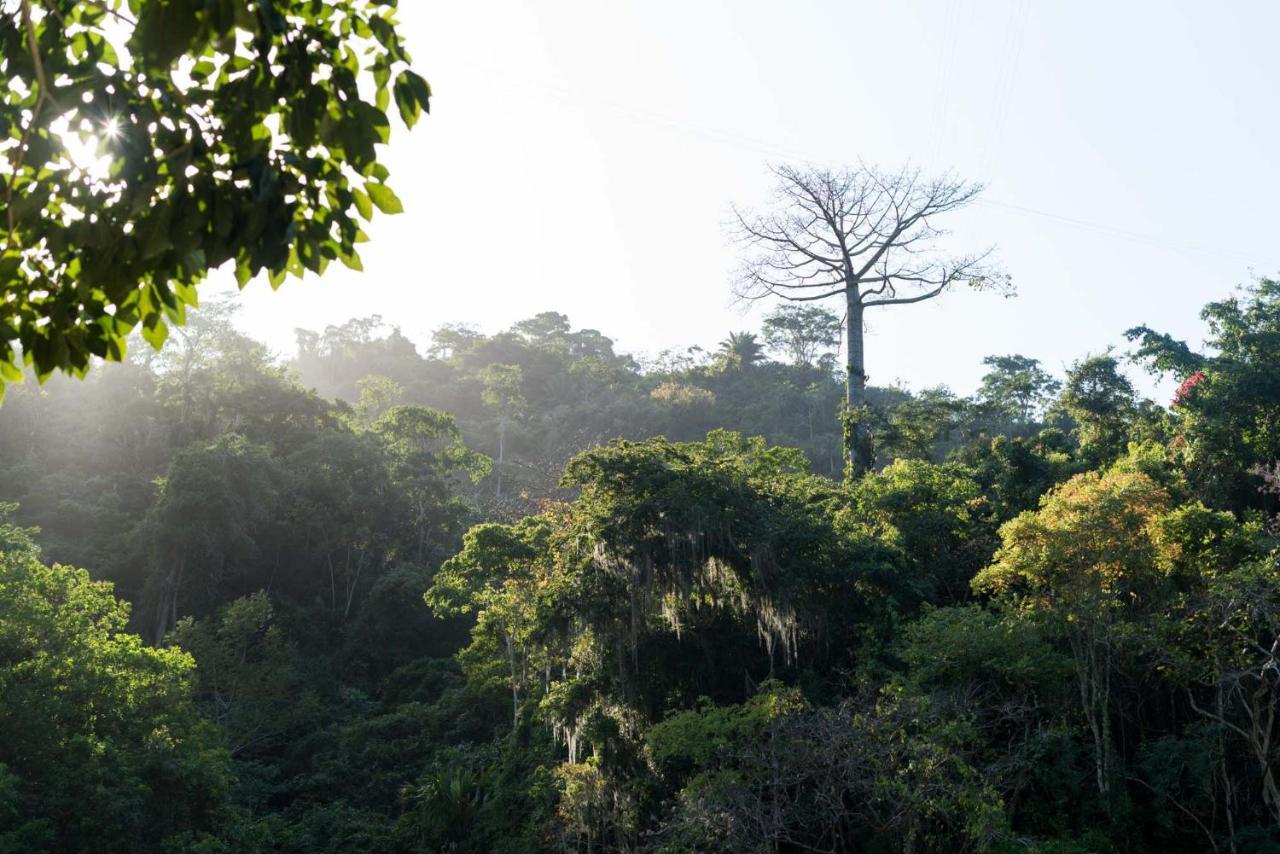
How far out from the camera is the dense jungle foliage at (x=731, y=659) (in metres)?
11.3

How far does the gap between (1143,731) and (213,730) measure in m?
13.4

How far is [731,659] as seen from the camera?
49.5ft

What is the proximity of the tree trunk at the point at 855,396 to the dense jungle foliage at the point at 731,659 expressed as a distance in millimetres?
387

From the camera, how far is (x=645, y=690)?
47.4 ft

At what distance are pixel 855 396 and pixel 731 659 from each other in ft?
21.8

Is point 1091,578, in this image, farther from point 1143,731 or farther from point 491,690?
point 491,690

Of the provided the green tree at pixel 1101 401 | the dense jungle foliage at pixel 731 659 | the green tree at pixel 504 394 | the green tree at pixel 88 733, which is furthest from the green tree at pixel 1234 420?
the green tree at pixel 504 394

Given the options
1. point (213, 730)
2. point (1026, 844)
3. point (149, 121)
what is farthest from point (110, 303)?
point (213, 730)

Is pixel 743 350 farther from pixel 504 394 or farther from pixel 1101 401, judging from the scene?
pixel 1101 401

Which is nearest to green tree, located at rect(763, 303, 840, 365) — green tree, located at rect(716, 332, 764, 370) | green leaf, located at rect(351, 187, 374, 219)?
green tree, located at rect(716, 332, 764, 370)

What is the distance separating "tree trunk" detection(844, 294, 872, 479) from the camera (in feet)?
64.2

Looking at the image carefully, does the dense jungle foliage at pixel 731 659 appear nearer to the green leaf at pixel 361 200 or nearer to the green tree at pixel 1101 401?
the green tree at pixel 1101 401

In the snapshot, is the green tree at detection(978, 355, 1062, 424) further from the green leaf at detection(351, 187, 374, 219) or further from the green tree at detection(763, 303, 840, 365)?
the green leaf at detection(351, 187, 374, 219)

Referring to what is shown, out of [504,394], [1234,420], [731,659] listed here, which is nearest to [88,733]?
[731,659]
